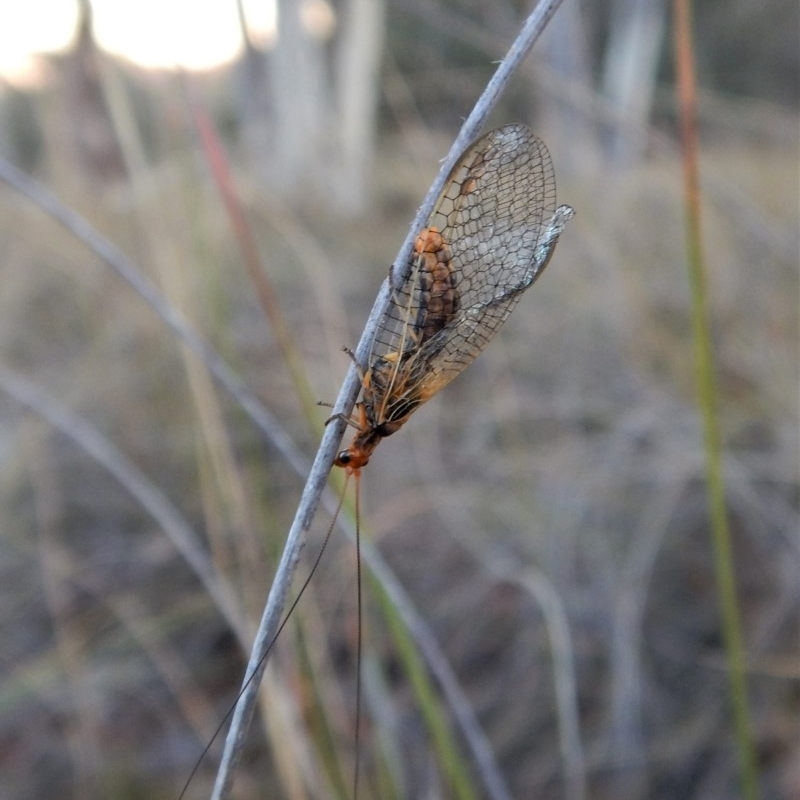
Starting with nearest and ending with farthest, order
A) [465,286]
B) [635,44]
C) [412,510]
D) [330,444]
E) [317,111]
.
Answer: [330,444]
[465,286]
[412,510]
[317,111]
[635,44]

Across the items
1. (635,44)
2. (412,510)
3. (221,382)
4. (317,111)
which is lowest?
(412,510)

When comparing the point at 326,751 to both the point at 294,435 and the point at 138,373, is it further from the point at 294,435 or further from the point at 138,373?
the point at 138,373

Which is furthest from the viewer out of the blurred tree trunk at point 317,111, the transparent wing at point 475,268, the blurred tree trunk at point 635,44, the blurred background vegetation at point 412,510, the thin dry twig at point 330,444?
the blurred tree trunk at point 635,44

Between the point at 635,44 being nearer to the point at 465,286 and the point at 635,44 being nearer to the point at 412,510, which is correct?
the point at 412,510

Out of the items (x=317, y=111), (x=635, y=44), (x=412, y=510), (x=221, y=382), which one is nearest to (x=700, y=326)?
(x=221, y=382)

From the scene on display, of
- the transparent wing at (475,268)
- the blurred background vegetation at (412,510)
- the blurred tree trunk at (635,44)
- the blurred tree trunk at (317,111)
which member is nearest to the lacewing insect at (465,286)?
the transparent wing at (475,268)

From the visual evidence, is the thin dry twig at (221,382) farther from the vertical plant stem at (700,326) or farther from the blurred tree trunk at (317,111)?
the blurred tree trunk at (317,111)

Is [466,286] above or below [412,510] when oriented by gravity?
above

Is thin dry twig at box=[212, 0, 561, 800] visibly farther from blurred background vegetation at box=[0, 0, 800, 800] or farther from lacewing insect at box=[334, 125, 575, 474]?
blurred background vegetation at box=[0, 0, 800, 800]
